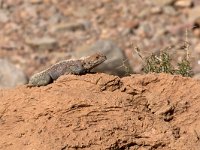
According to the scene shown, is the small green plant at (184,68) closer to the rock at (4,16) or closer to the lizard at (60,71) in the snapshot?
the lizard at (60,71)

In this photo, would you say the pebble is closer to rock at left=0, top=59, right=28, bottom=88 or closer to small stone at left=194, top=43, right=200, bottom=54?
small stone at left=194, top=43, right=200, bottom=54

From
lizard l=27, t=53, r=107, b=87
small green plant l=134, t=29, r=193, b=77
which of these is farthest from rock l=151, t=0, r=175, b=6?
lizard l=27, t=53, r=107, b=87

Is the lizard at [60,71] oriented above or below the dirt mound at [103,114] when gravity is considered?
above

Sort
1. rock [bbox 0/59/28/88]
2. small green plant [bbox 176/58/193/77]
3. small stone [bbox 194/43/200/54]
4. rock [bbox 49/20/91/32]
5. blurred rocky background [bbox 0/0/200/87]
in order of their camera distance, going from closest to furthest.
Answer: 1. small green plant [bbox 176/58/193/77]
2. rock [bbox 0/59/28/88]
3. small stone [bbox 194/43/200/54]
4. blurred rocky background [bbox 0/0/200/87]
5. rock [bbox 49/20/91/32]

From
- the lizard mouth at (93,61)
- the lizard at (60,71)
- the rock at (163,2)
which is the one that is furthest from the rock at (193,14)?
the lizard at (60,71)

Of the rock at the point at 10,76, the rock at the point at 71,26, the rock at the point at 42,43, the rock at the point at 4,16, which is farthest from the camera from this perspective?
the rock at the point at 4,16

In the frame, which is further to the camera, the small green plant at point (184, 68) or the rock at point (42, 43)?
the rock at point (42, 43)

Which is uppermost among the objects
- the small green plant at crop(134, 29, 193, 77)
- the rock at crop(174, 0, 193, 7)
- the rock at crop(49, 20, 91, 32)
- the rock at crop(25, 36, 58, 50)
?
the rock at crop(174, 0, 193, 7)
